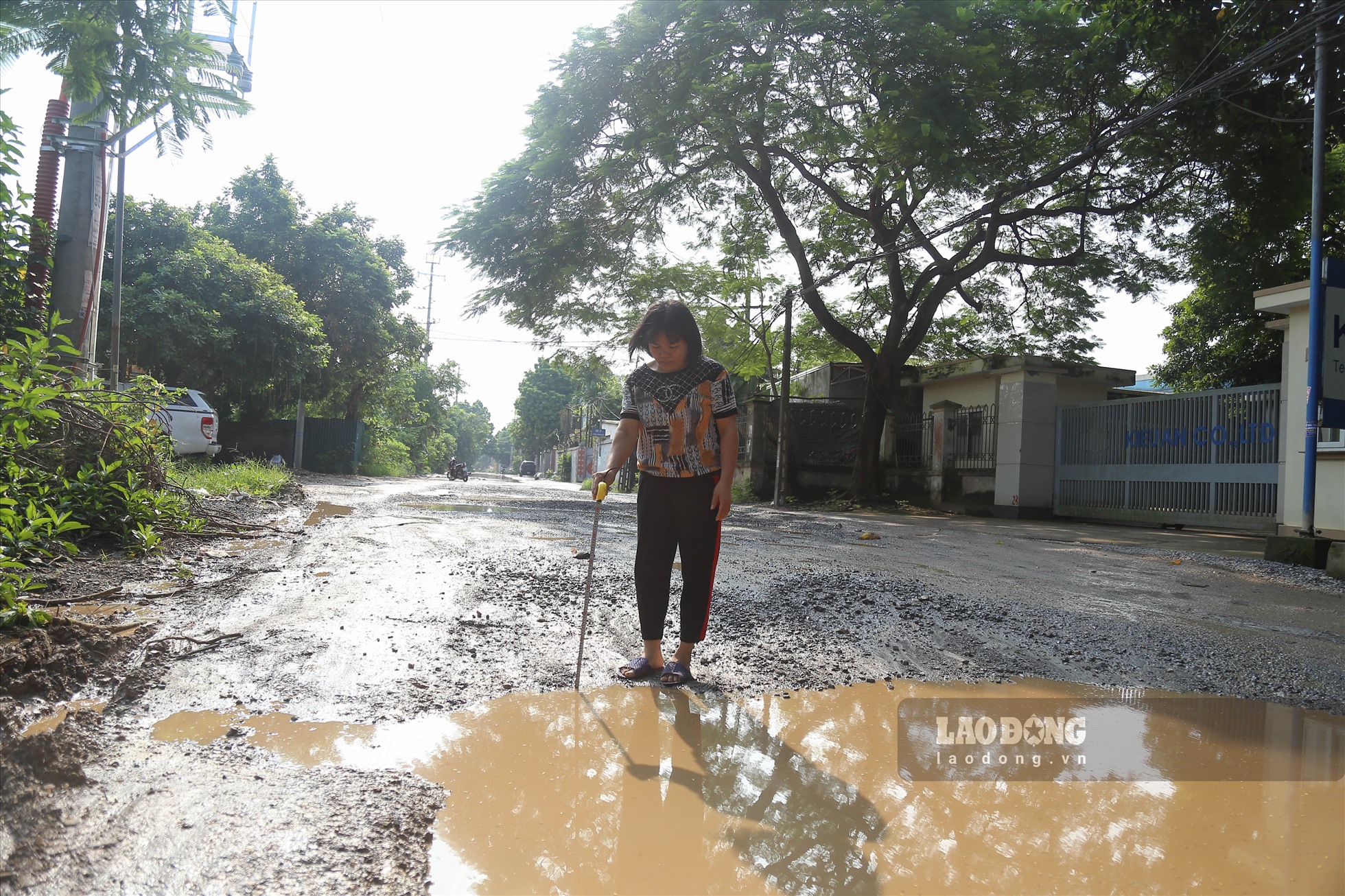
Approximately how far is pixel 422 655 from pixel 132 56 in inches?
94.9

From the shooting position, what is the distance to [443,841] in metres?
1.73

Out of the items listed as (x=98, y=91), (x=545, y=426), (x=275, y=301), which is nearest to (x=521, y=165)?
(x=275, y=301)

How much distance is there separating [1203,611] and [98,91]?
607 centimetres

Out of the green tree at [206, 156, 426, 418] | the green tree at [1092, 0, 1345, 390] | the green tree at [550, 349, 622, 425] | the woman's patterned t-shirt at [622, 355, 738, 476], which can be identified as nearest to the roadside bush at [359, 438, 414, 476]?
the green tree at [206, 156, 426, 418]

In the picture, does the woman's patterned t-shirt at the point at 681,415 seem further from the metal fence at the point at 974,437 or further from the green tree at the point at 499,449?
the green tree at the point at 499,449

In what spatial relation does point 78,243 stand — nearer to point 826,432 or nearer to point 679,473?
point 679,473

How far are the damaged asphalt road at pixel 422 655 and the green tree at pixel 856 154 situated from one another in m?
7.16

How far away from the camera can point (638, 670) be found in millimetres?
3070

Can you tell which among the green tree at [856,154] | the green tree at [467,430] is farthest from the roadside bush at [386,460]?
the green tree at [467,430]

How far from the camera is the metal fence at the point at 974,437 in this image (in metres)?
16.0

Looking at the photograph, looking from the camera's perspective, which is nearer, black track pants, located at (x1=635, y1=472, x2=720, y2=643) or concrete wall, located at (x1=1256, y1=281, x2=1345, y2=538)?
black track pants, located at (x1=635, y1=472, x2=720, y2=643)

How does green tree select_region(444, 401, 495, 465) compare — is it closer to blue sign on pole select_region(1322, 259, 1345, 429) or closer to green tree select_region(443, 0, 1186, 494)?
green tree select_region(443, 0, 1186, 494)

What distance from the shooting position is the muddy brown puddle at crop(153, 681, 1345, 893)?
5.49 feet

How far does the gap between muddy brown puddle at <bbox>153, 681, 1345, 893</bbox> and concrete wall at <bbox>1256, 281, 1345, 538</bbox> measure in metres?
6.79
